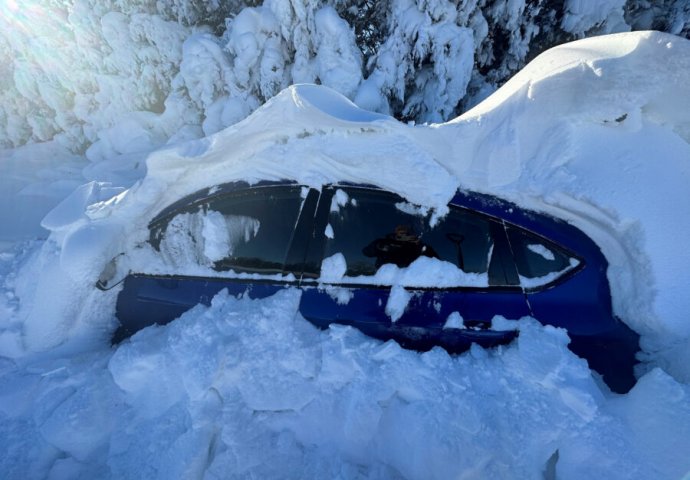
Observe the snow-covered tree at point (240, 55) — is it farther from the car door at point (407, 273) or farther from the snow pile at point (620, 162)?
the car door at point (407, 273)

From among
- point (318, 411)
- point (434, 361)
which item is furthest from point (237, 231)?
point (434, 361)

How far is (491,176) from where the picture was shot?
5.67ft

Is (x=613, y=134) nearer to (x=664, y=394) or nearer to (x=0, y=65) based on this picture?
(x=664, y=394)

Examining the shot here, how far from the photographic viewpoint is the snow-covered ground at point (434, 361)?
4.66 feet

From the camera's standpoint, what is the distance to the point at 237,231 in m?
2.02

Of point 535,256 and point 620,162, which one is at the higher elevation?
point 620,162

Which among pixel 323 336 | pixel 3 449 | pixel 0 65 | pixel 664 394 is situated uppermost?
pixel 0 65

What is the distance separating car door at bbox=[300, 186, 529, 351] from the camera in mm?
1670

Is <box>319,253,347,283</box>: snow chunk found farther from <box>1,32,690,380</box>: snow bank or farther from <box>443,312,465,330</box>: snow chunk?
<box>443,312,465,330</box>: snow chunk

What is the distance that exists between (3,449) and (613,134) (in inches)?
147

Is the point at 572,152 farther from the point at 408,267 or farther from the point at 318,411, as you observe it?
→ the point at 318,411

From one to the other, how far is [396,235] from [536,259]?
73cm

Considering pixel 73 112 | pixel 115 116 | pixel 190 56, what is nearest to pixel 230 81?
pixel 190 56

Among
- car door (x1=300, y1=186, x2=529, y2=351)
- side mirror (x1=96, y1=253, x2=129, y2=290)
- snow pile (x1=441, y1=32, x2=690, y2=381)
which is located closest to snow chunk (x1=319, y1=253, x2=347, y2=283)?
car door (x1=300, y1=186, x2=529, y2=351)
